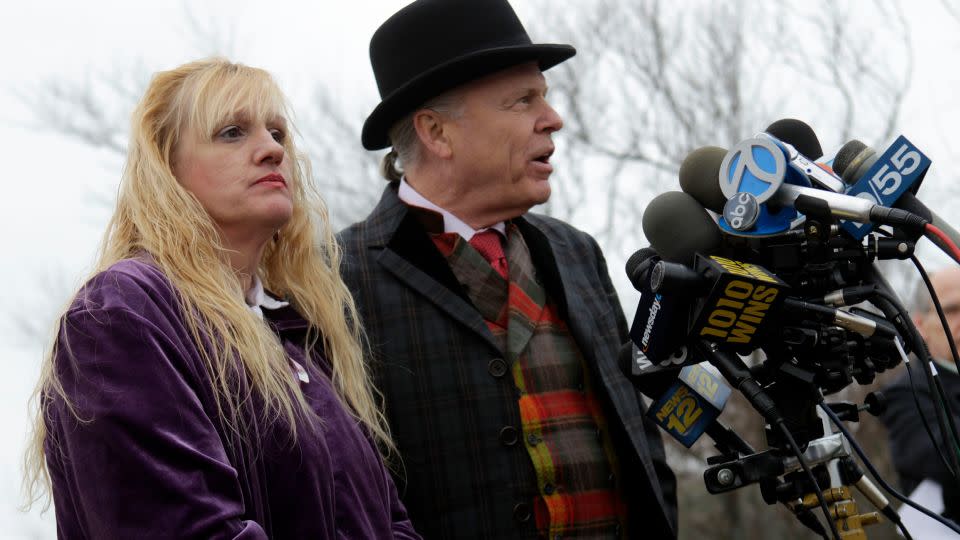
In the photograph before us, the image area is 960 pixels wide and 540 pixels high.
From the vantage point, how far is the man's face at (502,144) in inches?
131

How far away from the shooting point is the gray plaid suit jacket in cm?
297

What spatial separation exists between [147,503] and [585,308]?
161 centimetres

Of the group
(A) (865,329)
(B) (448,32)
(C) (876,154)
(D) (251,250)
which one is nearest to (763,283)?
(A) (865,329)

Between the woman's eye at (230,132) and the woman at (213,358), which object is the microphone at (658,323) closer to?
the woman at (213,358)

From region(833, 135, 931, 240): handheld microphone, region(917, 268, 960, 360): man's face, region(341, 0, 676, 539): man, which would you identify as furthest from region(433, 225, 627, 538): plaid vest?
region(917, 268, 960, 360): man's face

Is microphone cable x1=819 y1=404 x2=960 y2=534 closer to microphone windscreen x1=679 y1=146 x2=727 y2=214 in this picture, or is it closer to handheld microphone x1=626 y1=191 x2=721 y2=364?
handheld microphone x1=626 y1=191 x2=721 y2=364

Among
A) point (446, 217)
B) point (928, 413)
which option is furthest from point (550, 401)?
point (928, 413)

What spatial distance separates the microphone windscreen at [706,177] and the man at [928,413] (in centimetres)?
179

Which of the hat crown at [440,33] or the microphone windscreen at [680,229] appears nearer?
the microphone windscreen at [680,229]

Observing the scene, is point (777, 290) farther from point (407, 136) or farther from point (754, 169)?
point (407, 136)

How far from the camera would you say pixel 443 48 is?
3.37 m

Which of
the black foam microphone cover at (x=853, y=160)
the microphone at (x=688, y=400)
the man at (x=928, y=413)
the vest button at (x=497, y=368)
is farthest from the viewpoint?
the man at (x=928, y=413)

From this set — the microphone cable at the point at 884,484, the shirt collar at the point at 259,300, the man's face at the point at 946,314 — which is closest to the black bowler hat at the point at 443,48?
the shirt collar at the point at 259,300

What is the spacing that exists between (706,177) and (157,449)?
47.3 inches
